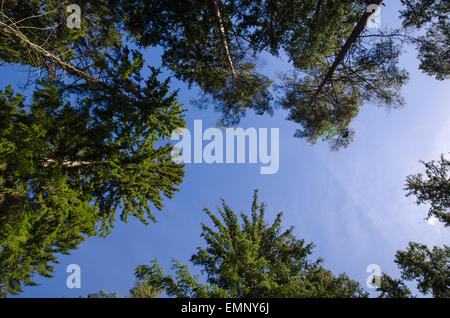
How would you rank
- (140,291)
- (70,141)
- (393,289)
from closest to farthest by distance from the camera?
(70,141) < (393,289) < (140,291)

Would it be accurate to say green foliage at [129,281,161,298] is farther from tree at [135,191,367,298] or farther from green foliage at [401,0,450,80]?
green foliage at [401,0,450,80]

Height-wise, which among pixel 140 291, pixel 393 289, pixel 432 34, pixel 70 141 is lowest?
pixel 140 291

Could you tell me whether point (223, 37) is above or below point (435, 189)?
above

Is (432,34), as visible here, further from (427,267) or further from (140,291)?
(140,291)

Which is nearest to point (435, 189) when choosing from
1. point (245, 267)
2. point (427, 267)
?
point (427, 267)

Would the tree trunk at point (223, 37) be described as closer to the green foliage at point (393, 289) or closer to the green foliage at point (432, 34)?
the green foliage at point (432, 34)

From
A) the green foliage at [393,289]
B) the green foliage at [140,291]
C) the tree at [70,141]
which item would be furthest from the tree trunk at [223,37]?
the green foliage at [140,291]

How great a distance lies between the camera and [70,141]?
4863 mm

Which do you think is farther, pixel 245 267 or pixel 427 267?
pixel 427 267

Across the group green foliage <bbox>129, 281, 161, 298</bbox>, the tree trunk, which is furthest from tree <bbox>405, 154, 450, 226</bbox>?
green foliage <bbox>129, 281, 161, 298</bbox>

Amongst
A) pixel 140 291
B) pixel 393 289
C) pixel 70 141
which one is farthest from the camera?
pixel 140 291

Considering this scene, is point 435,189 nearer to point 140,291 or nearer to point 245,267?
point 245,267

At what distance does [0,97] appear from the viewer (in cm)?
441

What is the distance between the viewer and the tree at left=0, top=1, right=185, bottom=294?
4.43 meters
